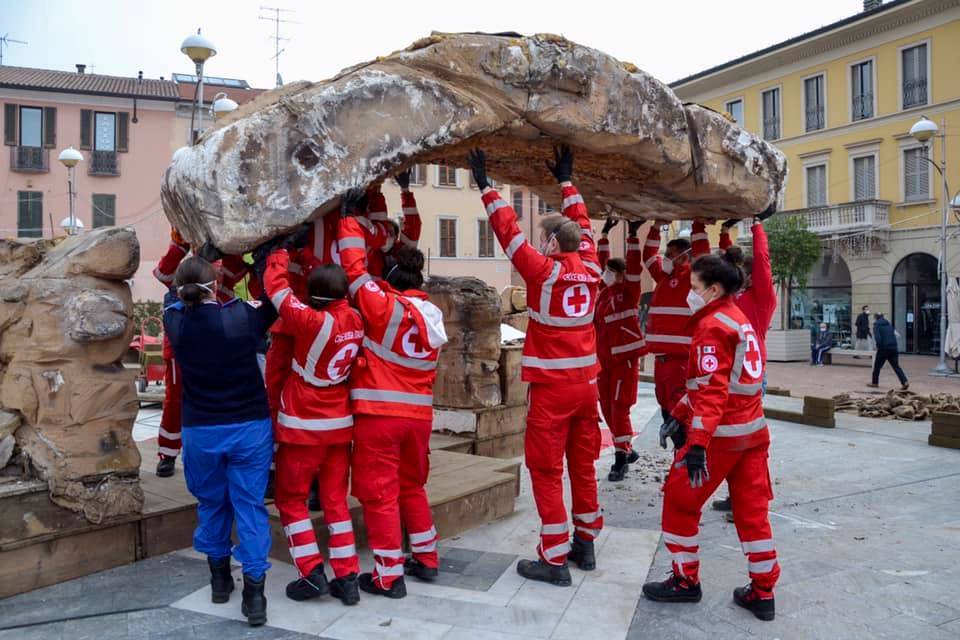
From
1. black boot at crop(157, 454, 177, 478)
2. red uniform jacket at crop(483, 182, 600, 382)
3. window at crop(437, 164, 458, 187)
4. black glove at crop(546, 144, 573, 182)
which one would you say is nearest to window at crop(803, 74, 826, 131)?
window at crop(437, 164, 458, 187)

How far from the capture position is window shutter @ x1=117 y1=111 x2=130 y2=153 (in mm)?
29391

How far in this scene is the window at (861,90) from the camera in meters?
25.7

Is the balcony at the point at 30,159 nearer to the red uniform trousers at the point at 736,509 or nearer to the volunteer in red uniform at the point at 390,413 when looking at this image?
the volunteer in red uniform at the point at 390,413

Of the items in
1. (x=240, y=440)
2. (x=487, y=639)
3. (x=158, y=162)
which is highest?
(x=158, y=162)

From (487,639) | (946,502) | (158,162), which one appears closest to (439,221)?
(158,162)

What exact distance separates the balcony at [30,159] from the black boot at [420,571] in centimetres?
2997

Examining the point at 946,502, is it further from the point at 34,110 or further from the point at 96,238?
the point at 34,110

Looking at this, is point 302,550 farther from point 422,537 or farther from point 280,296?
point 280,296

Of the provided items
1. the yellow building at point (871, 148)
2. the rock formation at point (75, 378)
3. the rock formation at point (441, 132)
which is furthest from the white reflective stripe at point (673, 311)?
the yellow building at point (871, 148)

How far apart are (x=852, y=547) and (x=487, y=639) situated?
273cm

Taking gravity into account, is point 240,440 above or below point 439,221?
below

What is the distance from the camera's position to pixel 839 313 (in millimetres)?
27109

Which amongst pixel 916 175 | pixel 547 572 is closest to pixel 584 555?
pixel 547 572

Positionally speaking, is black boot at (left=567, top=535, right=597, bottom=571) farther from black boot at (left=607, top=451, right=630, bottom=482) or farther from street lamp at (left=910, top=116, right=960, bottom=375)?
street lamp at (left=910, top=116, right=960, bottom=375)
